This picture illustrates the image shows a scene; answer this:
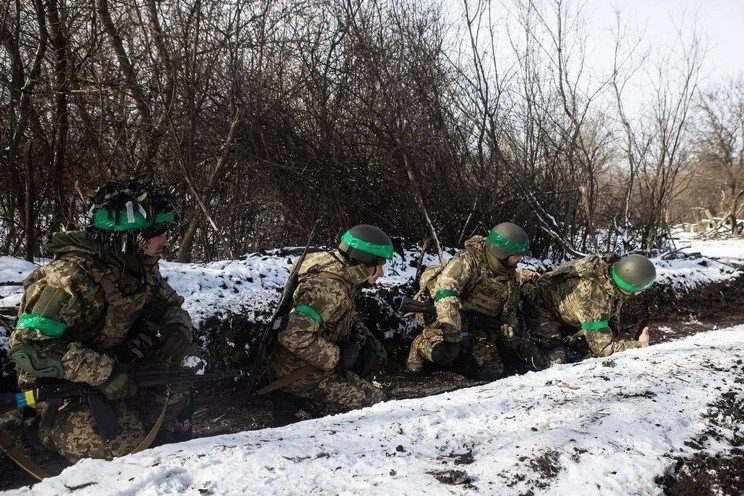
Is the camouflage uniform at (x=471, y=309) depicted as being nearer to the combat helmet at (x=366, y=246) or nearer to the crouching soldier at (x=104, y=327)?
the combat helmet at (x=366, y=246)

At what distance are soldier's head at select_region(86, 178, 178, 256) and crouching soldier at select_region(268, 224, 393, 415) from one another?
1028mm

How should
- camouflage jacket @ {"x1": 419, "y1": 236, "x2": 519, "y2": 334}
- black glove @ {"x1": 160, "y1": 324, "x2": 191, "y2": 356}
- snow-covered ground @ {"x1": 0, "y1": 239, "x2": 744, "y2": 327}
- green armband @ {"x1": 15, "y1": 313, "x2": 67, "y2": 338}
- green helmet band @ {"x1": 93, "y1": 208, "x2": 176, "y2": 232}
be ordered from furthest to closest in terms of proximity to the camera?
camouflage jacket @ {"x1": 419, "y1": 236, "x2": 519, "y2": 334}, snow-covered ground @ {"x1": 0, "y1": 239, "x2": 744, "y2": 327}, black glove @ {"x1": 160, "y1": 324, "x2": 191, "y2": 356}, green helmet band @ {"x1": 93, "y1": 208, "x2": 176, "y2": 232}, green armband @ {"x1": 15, "y1": 313, "x2": 67, "y2": 338}

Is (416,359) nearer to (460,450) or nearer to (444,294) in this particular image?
(444,294)

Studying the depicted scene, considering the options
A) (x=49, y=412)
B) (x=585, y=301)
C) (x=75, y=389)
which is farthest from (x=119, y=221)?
(x=585, y=301)

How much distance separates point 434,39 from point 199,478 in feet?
22.5

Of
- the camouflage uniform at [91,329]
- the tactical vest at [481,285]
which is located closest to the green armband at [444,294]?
the tactical vest at [481,285]

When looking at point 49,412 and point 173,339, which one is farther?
point 173,339

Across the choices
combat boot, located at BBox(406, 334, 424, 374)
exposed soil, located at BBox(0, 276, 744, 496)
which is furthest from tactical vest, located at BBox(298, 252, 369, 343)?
combat boot, located at BBox(406, 334, 424, 374)

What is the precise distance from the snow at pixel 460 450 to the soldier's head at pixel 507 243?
2.14 m

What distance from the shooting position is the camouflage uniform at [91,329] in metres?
2.60

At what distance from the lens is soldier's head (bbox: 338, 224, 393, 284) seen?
370 centimetres

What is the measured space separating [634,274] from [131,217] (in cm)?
422

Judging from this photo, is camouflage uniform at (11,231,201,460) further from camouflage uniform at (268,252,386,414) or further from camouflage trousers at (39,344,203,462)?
camouflage uniform at (268,252,386,414)

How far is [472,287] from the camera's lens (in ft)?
16.6
